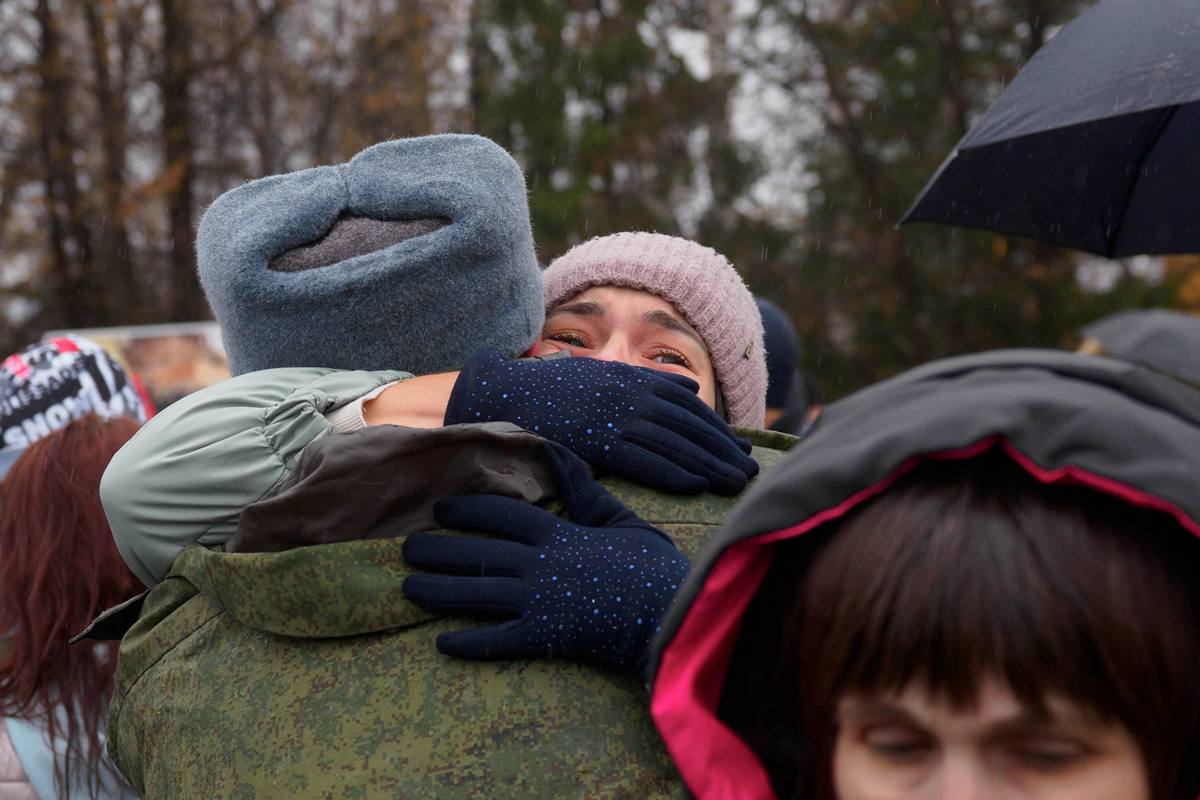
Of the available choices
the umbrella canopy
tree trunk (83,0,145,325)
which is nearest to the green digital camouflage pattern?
the umbrella canopy

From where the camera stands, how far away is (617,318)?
2531 mm

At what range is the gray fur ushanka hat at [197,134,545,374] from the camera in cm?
186

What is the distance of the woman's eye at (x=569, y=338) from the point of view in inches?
99.1

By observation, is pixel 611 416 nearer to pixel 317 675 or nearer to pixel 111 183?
pixel 317 675

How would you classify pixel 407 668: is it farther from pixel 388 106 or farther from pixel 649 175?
pixel 388 106

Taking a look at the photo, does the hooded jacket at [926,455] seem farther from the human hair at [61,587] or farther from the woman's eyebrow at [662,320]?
the human hair at [61,587]

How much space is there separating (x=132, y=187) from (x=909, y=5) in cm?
904

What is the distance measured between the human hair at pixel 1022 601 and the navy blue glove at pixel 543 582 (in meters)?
0.26

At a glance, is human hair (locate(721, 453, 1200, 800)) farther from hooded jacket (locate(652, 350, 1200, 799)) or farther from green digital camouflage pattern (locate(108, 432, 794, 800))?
green digital camouflage pattern (locate(108, 432, 794, 800))

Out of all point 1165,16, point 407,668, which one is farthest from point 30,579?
point 1165,16

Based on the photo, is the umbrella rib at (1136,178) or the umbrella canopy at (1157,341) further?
the umbrella rib at (1136,178)

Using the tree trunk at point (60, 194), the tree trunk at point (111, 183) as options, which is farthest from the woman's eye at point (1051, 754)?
the tree trunk at point (60, 194)

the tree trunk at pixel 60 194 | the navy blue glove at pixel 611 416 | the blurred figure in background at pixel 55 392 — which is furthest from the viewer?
the tree trunk at pixel 60 194

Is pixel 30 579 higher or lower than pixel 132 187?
higher
